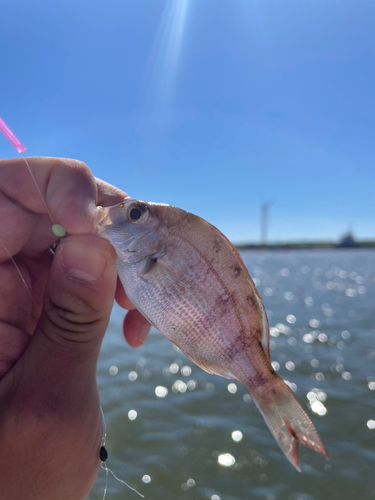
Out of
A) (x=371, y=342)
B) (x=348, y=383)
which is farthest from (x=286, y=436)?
(x=371, y=342)

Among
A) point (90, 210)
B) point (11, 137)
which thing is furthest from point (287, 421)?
point (11, 137)

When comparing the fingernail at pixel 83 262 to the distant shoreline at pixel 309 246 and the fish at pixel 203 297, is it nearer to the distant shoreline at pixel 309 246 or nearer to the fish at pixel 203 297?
the fish at pixel 203 297

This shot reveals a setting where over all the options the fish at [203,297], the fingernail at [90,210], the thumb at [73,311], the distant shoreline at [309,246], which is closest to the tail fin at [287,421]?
the fish at [203,297]

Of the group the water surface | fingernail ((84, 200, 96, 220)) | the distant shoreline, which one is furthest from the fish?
the distant shoreline

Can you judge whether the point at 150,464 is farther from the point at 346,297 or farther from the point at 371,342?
the point at 346,297

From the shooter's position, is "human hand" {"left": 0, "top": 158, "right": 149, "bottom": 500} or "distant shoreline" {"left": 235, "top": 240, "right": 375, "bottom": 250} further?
"distant shoreline" {"left": 235, "top": 240, "right": 375, "bottom": 250}

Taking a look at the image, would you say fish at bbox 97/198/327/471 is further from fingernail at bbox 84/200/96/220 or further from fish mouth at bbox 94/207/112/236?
fingernail at bbox 84/200/96/220
